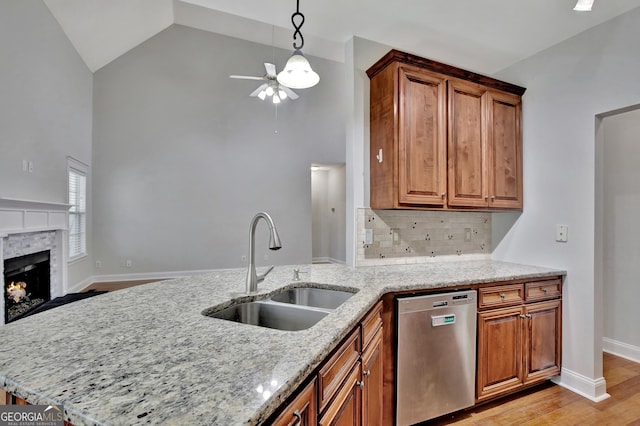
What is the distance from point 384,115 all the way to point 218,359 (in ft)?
6.38

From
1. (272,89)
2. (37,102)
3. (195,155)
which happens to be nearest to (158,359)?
(37,102)

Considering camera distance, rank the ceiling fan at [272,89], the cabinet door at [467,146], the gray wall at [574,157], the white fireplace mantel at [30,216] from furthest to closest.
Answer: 1. the ceiling fan at [272,89]
2. the white fireplace mantel at [30,216]
3. the cabinet door at [467,146]
4. the gray wall at [574,157]

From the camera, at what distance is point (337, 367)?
1004mm

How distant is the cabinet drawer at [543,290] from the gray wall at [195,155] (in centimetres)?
470

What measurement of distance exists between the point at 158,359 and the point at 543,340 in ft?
8.41

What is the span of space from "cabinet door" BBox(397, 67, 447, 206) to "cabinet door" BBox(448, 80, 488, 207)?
0.28ft

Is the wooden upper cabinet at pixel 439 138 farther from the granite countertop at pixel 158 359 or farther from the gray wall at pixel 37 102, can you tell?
the gray wall at pixel 37 102

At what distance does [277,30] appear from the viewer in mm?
5383

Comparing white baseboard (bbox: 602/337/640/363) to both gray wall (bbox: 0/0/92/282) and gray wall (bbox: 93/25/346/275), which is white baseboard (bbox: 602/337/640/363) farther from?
gray wall (bbox: 0/0/92/282)

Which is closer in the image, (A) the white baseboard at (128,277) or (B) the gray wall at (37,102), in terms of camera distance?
(B) the gray wall at (37,102)

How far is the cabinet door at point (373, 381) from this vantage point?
1.30 metres

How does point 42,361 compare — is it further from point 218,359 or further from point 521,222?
point 521,222

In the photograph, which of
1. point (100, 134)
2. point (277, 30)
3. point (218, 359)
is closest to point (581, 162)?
point (218, 359)

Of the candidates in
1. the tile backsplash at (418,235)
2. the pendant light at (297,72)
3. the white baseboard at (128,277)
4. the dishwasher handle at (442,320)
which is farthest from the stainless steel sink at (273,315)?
the white baseboard at (128,277)
